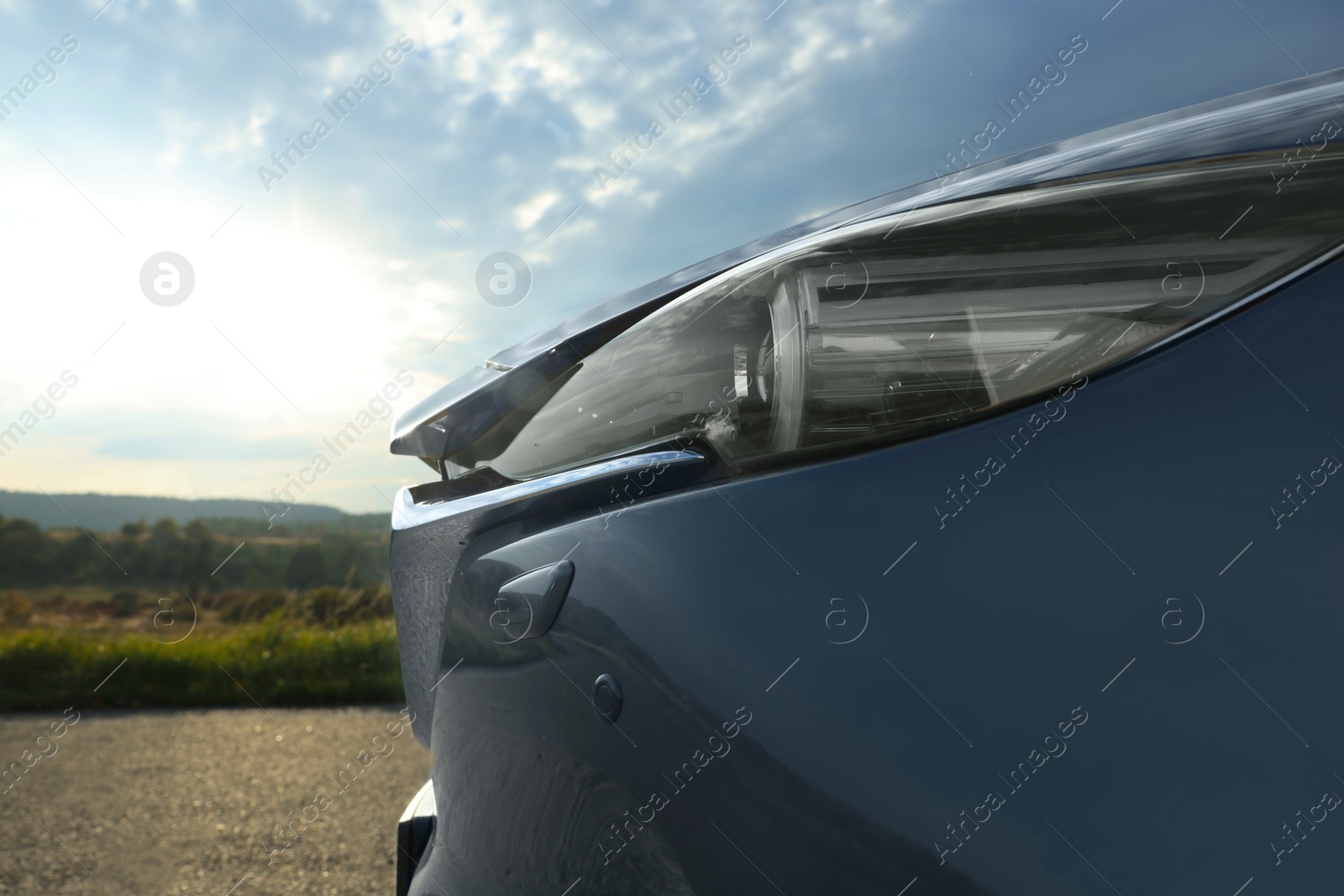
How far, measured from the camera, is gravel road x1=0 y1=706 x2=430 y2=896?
253 centimetres

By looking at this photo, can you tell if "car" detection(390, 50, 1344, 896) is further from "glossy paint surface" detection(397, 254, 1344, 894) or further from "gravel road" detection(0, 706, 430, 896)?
"gravel road" detection(0, 706, 430, 896)

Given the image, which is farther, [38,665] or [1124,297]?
[38,665]

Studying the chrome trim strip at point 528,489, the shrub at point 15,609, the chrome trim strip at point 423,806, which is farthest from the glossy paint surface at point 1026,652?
the shrub at point 15,609

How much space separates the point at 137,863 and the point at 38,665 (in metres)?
3.36

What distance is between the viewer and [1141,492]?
0.66 meters

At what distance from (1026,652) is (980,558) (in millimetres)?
86

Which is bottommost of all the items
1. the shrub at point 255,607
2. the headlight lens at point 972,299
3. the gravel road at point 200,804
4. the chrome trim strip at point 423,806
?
the headlight lens at point 972,299

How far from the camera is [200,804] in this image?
3.05 metres

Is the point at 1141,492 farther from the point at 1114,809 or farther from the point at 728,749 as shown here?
the point at 728,749

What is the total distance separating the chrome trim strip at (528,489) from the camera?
0.95 m

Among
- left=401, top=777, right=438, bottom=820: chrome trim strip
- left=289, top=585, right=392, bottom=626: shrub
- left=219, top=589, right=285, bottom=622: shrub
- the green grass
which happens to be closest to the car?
left=401, top=777, right=438, bottom=820: chrome trim strip

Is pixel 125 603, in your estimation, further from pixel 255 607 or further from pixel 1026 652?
pixel 1026 652

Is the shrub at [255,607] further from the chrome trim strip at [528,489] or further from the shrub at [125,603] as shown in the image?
the chrome trim strip at [528,489]

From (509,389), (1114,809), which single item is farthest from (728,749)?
(509,389)
